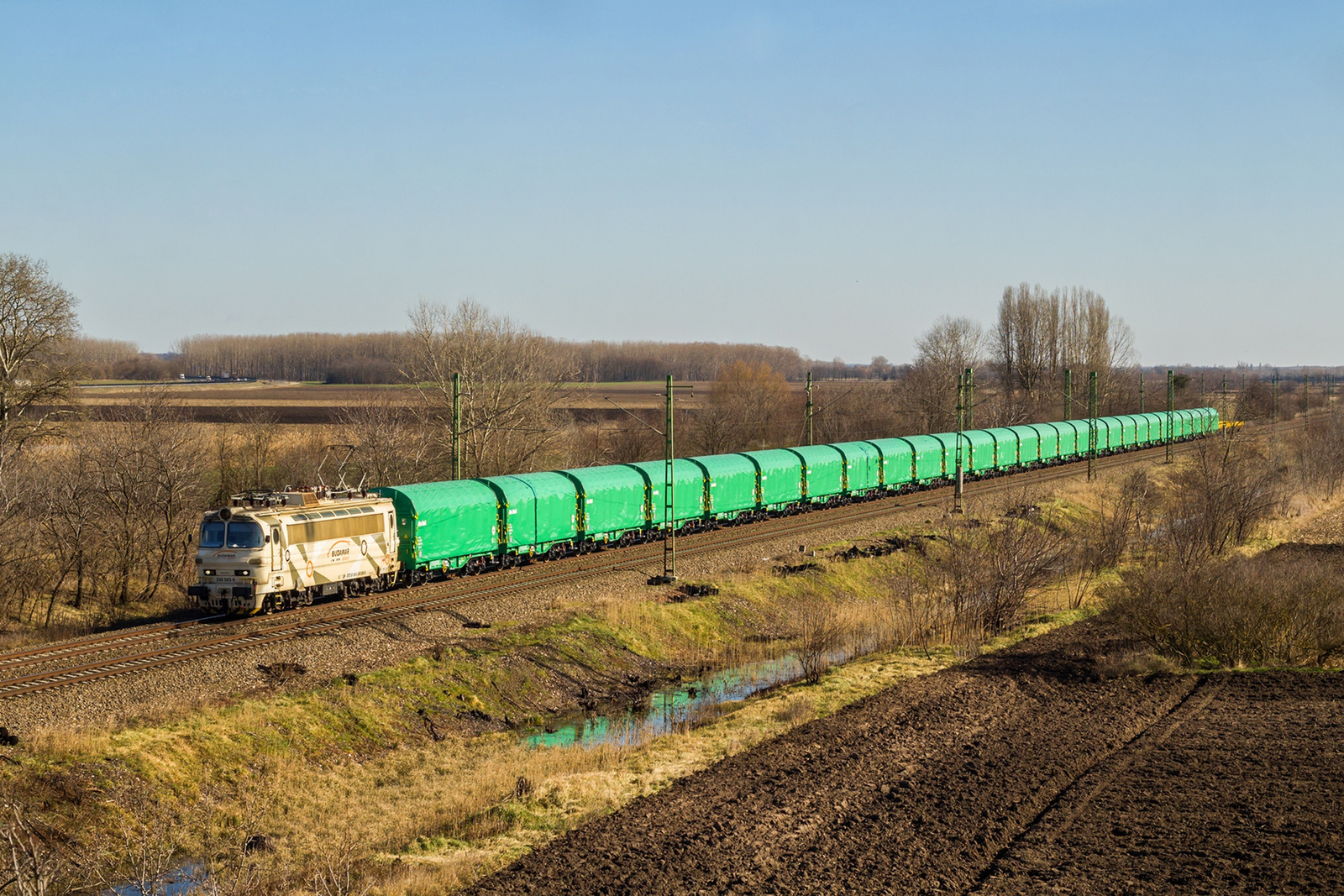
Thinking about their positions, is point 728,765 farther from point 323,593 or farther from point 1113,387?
point 1113,387

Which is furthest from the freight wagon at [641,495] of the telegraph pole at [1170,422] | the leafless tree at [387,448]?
the telegraph pole at [1170,422]

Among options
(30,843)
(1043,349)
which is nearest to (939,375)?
(1043,349)

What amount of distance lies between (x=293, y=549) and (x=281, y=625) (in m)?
2.09

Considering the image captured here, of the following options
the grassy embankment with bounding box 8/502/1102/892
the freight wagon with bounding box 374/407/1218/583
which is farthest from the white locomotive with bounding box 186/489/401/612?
the grassy embankment with bounding box 8/502/1102/892

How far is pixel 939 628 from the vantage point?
2920 cm

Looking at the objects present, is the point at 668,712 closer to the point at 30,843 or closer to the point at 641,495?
the point at 30,843

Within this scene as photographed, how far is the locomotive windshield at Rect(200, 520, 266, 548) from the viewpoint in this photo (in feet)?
82.2

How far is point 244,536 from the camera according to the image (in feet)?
82.3

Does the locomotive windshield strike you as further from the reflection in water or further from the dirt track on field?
the dirt track on field

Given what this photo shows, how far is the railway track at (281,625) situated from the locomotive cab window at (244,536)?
6.75 feet

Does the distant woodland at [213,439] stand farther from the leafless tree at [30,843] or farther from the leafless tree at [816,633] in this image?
the leafless tree at [30,843]

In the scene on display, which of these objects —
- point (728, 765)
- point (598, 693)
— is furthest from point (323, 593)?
point (728, 765)

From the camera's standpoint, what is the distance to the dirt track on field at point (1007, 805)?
13000mm

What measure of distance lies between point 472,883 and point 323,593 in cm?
1639
